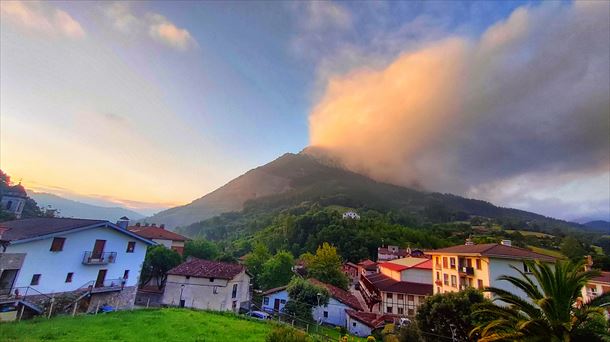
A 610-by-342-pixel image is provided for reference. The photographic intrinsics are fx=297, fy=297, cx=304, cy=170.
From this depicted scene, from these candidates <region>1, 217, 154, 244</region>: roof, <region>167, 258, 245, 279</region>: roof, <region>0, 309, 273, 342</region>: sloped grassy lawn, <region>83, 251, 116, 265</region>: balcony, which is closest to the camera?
<region>0, 309, 273, 342</region>: sloped grassy lawn

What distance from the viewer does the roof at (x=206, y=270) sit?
120ft

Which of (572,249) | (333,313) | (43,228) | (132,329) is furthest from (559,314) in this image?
(572,249)

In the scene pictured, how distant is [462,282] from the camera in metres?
40.2

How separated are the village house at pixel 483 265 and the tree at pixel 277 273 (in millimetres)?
25748

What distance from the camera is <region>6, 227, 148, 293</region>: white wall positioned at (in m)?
23.3

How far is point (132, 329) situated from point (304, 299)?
23743 millimetres

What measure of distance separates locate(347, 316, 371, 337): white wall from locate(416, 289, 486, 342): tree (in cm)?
1185

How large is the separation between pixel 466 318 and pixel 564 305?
627 inches

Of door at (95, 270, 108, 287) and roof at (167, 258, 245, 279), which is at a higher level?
roof at (167, 258, 245, 279)

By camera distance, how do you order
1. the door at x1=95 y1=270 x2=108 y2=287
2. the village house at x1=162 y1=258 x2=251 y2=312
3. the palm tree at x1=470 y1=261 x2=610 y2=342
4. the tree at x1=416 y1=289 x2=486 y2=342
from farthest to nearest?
the village house at x1=162 y1=258 x2=251 y2=312, the door at x1=95 y1=270 x2=108 y2=287, the tree at x1=416 y1=289 x2=486 y2=342, the palm tree at x1=470 y1=261 x2=610 y2=342

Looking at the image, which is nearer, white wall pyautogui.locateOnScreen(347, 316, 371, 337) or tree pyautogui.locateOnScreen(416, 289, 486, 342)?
tree pyautogui.locateOnScreen(416, 289, 486, 342)

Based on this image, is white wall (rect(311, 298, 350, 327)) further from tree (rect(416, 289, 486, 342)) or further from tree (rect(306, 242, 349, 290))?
tree (rect(416, 289, 486, 342))

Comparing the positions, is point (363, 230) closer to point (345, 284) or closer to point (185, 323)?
point (345, 284)

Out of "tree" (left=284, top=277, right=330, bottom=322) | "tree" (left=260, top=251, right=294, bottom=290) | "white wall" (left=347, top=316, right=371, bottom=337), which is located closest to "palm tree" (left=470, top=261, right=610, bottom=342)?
"tree" (left=284, top=277, right=330, bottom=322)
